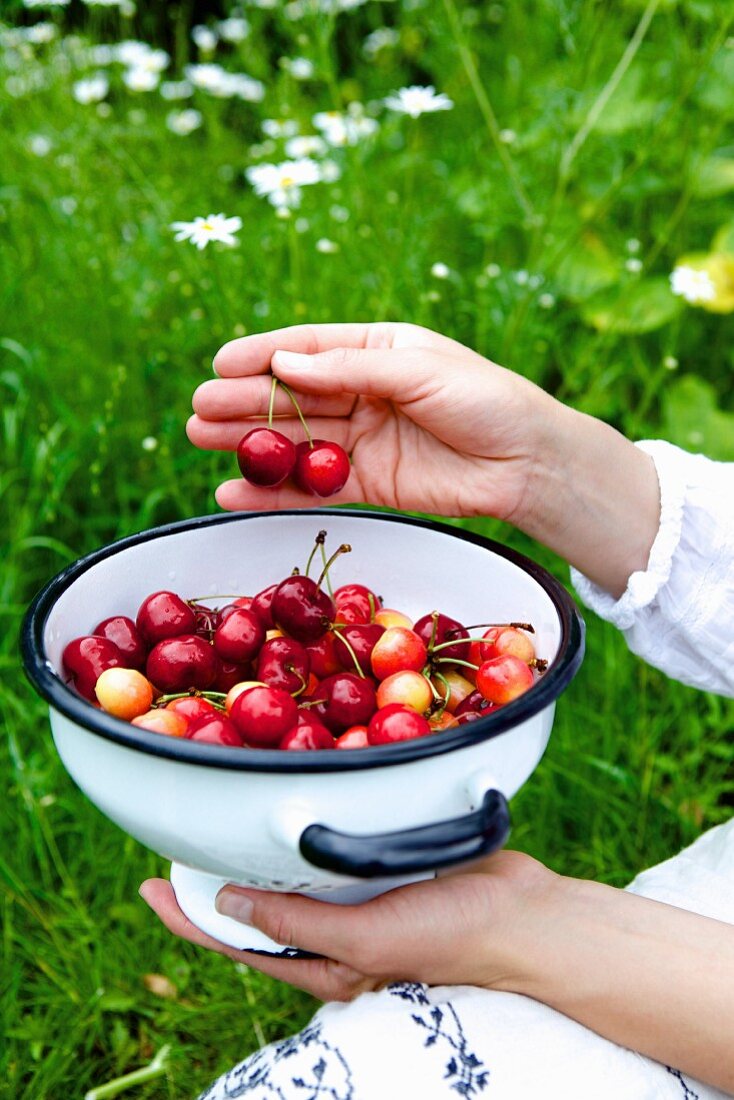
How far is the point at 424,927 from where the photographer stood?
0.92 meters

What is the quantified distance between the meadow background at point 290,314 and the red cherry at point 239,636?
0.52 metres

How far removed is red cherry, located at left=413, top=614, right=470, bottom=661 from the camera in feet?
3.58

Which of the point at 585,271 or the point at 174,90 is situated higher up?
the point at 174,90

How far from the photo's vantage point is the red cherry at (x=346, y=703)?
992 mm

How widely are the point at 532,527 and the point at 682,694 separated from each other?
0.61 metres

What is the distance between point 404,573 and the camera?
1208mm

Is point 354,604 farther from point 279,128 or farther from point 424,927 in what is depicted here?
point 279,128

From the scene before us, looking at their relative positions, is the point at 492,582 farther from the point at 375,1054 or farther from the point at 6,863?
the point at 6,863

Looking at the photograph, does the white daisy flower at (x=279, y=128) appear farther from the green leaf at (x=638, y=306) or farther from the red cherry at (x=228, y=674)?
the red cherry at (x=228, y=674)

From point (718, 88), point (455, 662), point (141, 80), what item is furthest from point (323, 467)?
point (141, 80)

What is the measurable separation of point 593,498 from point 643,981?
50 cm

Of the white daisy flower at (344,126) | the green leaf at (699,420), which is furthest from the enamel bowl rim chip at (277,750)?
the green leaf at (699,420)

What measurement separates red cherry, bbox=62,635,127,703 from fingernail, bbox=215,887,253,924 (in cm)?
21

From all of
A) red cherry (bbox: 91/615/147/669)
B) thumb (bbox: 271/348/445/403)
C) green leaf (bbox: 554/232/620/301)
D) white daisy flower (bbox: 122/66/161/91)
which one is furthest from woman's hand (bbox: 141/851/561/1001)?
white daisy flower (bbox: 122/66/161/91)
